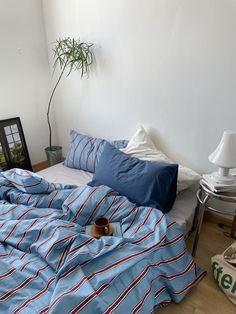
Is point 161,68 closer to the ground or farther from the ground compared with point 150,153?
farther from the ground

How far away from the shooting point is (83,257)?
111 centimetres

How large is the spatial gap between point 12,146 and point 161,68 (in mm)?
1602

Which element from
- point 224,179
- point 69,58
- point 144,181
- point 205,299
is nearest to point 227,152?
point 224,179

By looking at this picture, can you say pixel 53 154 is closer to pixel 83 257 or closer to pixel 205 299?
pixel 83 257

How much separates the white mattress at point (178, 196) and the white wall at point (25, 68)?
683 millimetres

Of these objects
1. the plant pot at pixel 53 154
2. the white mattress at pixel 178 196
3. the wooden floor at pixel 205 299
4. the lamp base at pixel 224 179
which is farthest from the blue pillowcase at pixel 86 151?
the wooden floor at pixel 205 299

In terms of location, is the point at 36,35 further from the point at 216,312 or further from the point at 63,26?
the point at 216,312

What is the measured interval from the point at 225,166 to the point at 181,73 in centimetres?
77

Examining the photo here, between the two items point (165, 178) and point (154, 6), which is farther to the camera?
point (154, 6)

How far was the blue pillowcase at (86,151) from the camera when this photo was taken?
2137mm

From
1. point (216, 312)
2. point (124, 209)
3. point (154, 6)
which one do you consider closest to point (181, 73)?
point (154, 6)

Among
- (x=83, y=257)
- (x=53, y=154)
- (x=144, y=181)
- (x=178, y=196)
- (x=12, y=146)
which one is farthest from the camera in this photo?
(x=53, y=154)

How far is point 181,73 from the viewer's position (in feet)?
5.81

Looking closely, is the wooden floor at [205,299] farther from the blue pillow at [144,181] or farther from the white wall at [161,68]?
the white wall at [161,68]
